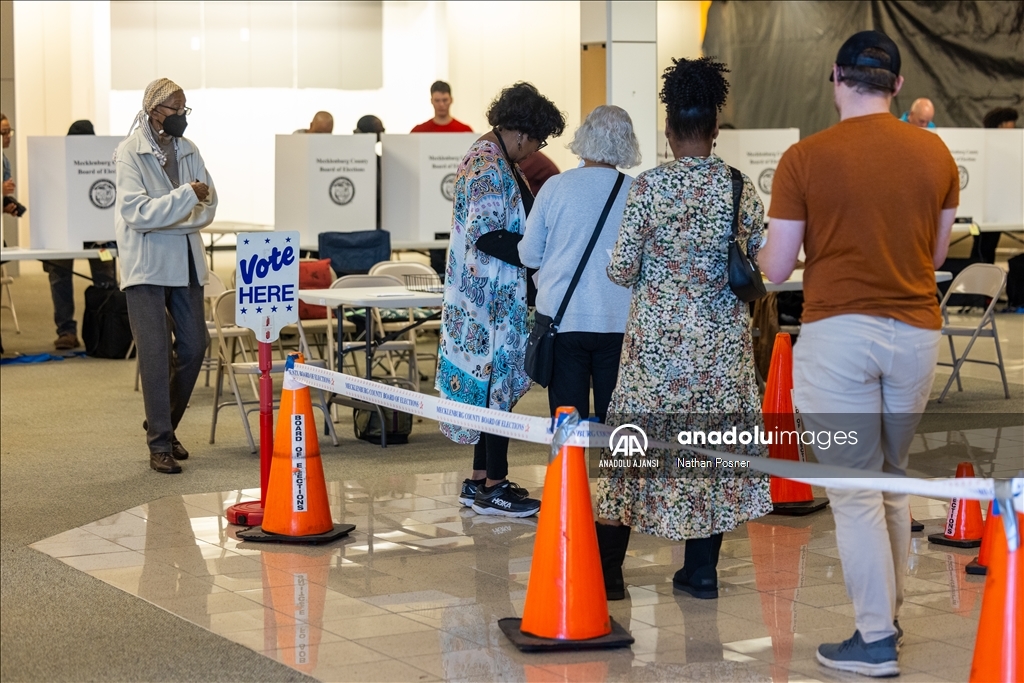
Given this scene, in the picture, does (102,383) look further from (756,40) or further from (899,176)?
(756,40)

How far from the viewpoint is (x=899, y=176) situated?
3.49 m

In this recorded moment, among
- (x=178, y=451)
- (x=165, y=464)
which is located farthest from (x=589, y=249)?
(x=178, y=451)

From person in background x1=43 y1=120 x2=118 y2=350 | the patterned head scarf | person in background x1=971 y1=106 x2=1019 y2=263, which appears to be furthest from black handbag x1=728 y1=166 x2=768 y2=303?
person in background x1=971 y1=106 x2=1019 y2=263

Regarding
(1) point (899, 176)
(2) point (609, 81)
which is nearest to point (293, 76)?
(2) point (609, 81)

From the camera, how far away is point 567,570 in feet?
12.8

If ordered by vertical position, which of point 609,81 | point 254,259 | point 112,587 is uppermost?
point 609,81

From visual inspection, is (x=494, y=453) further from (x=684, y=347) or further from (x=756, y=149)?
(x=756, y=149)

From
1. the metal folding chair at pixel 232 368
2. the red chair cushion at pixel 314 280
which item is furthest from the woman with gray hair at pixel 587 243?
the red chair cushion at pixel 314 280

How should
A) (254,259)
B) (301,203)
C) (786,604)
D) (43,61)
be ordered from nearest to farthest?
(786,604)
(254,259)
(301,203)
(43,61)

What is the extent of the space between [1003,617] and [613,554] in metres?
1.42

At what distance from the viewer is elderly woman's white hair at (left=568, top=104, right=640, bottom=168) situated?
180 inches

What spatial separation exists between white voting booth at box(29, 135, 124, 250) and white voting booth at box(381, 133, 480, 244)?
7.24ft

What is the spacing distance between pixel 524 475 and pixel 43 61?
14.1 metres

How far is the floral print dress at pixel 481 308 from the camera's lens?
5.28m
